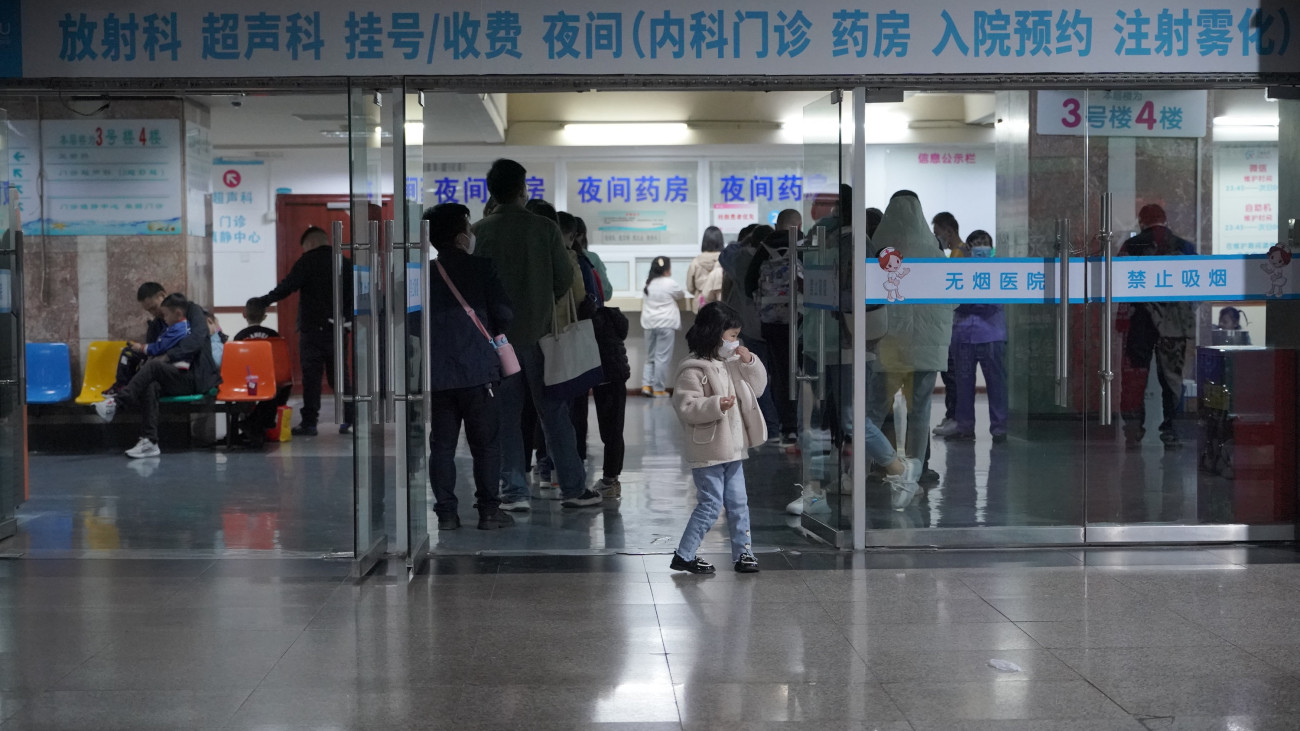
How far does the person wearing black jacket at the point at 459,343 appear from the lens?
616 centimetres

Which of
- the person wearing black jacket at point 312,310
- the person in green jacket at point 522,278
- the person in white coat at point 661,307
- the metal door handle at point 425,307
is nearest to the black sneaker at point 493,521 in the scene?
the person in green jacket at point 522,278

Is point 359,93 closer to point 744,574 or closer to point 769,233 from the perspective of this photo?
point 744,574

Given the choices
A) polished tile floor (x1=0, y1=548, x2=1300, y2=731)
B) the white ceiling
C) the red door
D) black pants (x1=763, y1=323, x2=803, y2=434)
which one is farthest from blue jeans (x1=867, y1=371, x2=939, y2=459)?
the red door

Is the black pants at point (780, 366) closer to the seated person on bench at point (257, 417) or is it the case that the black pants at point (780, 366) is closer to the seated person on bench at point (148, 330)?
the seated person on bench at point (257, 417)

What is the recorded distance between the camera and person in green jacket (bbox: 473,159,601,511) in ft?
22.0

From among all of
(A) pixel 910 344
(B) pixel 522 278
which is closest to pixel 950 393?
(A) pixel 910 344

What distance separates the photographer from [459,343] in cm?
620

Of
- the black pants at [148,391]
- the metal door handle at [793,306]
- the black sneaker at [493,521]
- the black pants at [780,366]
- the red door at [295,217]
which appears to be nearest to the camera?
the metal door handle at [793,306]

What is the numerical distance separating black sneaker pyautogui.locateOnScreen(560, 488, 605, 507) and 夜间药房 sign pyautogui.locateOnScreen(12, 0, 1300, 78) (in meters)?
2.48

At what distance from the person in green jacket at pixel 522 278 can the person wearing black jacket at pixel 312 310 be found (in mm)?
3481

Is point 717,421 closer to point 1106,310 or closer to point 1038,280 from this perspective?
point 1038,280

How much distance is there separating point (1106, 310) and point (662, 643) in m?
2.69

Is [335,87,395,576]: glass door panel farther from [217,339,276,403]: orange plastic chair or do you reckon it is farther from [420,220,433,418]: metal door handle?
[217,339,276,403]: orange plastic chair

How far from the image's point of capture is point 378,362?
5.72m
